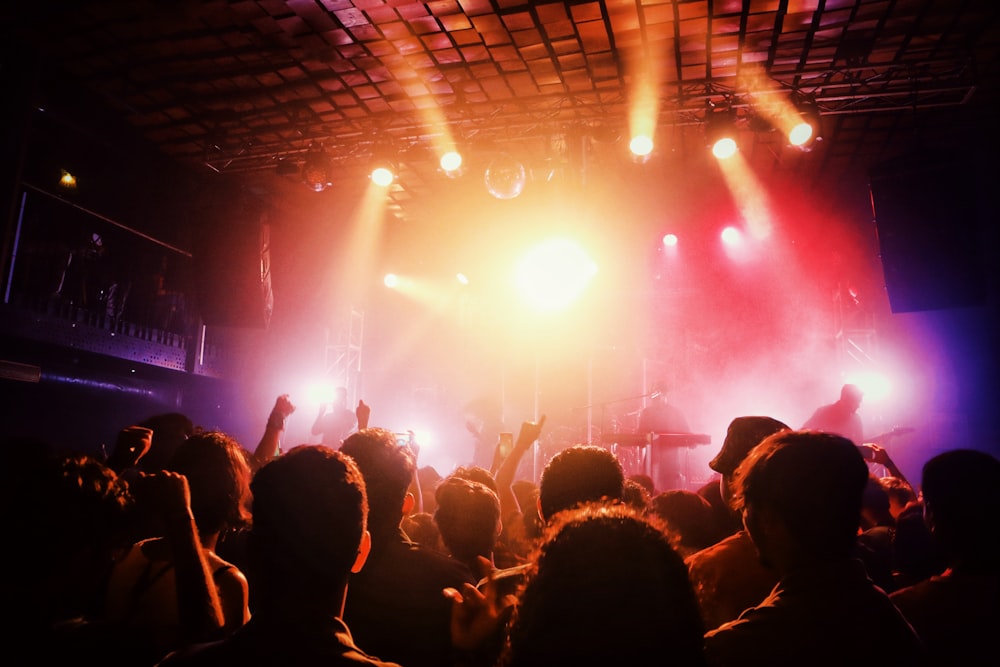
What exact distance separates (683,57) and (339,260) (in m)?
7.44

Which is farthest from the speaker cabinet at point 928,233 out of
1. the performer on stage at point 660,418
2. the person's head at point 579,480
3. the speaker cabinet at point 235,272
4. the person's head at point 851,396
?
the speaker cabinet at point 235,272

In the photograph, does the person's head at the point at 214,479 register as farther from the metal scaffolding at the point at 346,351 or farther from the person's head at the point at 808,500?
the metal scaffolding at the point at 346,351

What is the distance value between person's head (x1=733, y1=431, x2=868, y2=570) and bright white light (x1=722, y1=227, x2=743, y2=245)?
1050 cm

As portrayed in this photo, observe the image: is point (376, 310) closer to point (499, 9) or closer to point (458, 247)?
point (458, 247)

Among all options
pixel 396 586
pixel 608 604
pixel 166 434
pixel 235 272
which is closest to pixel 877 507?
pixel 396 586

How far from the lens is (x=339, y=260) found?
11.6 meters

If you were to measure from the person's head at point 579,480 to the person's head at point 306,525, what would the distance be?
1.06 m

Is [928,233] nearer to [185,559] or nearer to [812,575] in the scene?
[812,575]

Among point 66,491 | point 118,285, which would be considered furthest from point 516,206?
point 66,491

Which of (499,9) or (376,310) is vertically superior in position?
(499,9)

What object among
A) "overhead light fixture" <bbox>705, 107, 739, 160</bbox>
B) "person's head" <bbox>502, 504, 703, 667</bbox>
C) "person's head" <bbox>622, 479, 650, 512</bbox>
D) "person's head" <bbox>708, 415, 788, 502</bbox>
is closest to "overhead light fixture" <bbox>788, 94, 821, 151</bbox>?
"overhead light fixture" <bbox>705, 107, 739, 160</bbox>

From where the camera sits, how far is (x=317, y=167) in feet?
26.1

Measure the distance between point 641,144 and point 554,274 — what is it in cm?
473

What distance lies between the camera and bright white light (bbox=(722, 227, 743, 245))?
1123cm
